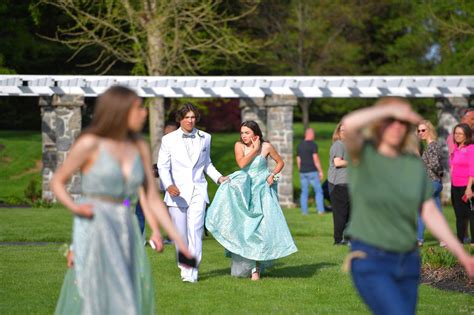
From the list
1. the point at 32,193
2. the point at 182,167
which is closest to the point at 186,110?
the point at 182,167

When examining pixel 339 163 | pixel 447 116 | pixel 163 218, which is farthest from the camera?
pixel 447 116

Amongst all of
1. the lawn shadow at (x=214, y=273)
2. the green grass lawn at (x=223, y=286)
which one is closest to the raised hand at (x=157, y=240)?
the green grass lawn at (x=223, y=286)

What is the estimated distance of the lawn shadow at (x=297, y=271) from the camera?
496 inches

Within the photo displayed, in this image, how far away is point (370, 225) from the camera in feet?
19.2

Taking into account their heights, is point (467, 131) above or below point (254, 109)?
below

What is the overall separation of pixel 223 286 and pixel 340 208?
5.21m

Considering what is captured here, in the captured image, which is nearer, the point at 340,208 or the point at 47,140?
the point at 340,208

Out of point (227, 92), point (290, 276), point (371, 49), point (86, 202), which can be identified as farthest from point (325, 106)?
point (86, 202)

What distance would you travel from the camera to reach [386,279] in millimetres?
5828

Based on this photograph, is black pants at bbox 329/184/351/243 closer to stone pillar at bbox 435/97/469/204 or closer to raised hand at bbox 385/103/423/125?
stone pillar at bbox 435/97/469/204

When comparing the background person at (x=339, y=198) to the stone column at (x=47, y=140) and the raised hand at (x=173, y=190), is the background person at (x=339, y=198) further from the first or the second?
the stone column at (x=47, y=140)

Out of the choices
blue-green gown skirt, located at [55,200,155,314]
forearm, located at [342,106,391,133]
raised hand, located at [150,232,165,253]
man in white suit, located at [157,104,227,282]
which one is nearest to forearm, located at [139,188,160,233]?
raised hand, located at [150,232,165,253]

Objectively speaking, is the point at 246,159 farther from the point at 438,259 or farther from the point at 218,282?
the point at 438,259

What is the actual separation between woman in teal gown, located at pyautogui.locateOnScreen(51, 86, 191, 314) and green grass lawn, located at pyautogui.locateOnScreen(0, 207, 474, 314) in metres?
2.14
